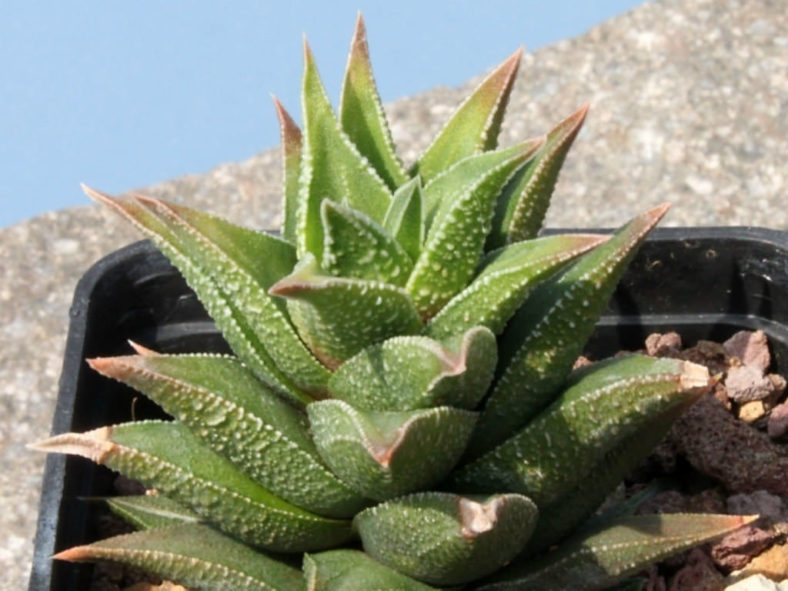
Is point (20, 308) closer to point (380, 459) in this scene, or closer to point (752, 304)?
point (752, 304)

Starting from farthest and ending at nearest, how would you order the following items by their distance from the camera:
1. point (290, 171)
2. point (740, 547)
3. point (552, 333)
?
1. point (740, 547)
2. point (290, 171)
3. point (552, 333)

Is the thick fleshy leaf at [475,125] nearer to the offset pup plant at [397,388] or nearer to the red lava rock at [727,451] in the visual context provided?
the offset pup plant at [397,388]

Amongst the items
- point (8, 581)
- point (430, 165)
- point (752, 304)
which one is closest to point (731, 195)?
point (752, 304)

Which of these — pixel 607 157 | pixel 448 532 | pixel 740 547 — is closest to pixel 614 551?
pixel 448 532

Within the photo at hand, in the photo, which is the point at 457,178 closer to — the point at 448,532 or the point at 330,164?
the point at 330,164

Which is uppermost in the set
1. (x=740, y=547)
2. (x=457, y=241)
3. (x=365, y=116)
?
(x=365, y=116)

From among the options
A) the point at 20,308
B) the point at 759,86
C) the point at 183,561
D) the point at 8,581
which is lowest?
the point at 8,581

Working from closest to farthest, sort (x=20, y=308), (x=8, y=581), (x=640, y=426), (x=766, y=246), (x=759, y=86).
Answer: (x=640, y=426)
(x=766, y=246)
(x=8, y=581)
(x=20, y=308)
(x=759, y=86)
